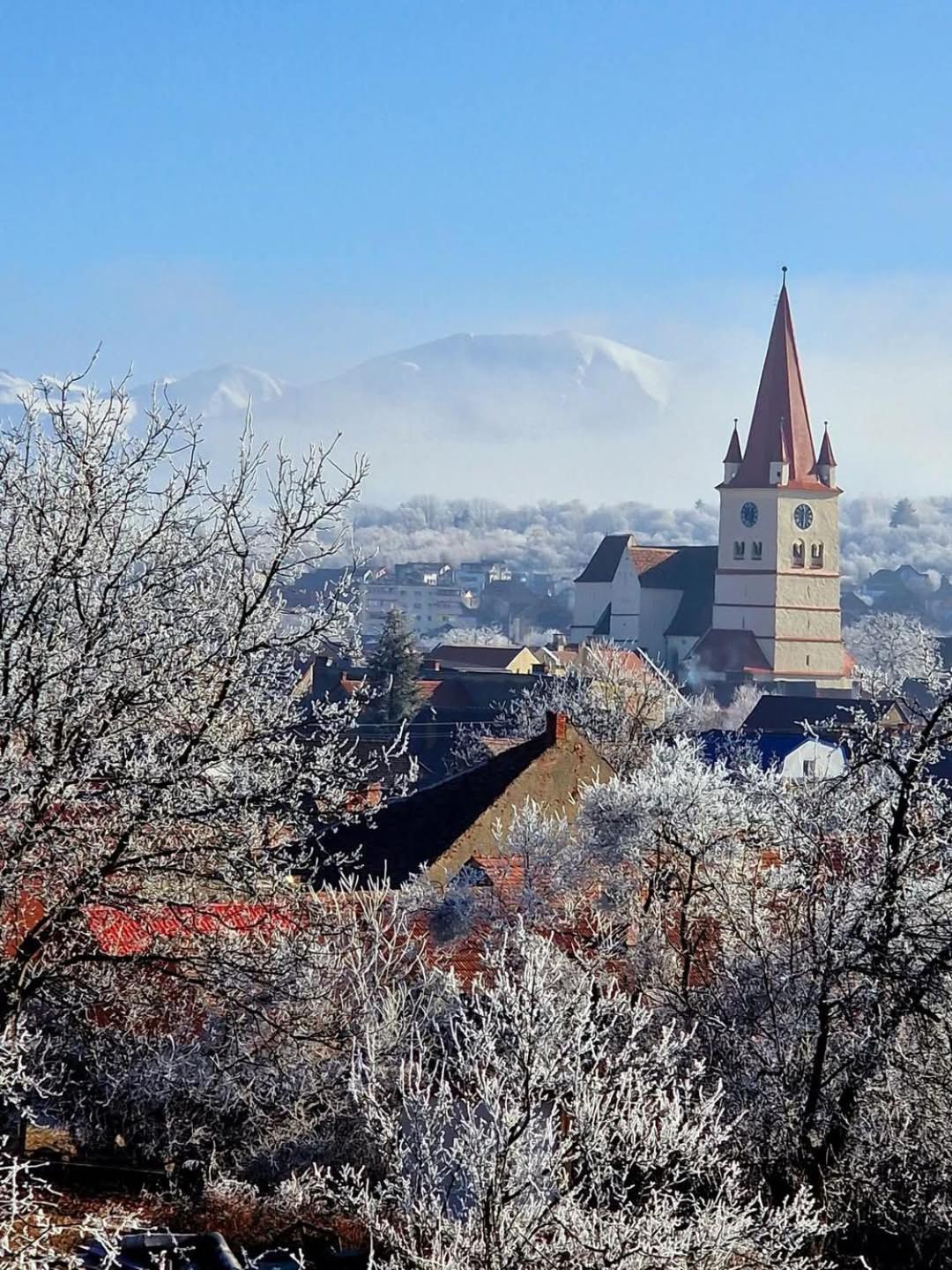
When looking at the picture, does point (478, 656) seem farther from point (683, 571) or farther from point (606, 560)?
point (606, 560)

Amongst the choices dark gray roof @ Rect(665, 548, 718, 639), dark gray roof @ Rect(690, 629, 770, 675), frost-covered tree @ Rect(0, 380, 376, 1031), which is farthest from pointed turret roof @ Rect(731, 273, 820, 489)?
frost-covered tree @ Rect(0, 380, 376, 1031)

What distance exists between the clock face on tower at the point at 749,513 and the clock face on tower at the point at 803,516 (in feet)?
7.22

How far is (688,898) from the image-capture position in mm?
15203

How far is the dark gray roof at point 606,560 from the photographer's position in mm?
112312

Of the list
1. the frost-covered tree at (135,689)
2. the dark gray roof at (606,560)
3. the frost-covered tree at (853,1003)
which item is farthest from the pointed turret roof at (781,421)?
the frost-covered tree at (135,689)

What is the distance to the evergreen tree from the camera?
55781 millimetres

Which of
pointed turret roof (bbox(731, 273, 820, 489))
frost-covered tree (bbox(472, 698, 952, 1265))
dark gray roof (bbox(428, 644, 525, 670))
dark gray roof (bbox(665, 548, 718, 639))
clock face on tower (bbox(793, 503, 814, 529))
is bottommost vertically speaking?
frost-covered tree (bbox(472, 698, 952, 1265))

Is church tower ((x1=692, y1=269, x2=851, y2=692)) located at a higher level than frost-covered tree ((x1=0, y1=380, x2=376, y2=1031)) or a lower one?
higher

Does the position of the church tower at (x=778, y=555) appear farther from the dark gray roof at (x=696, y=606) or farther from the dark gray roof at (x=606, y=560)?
the dark gray roof at (x=606, y=560)

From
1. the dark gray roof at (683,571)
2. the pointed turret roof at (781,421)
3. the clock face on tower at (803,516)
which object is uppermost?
the pointed turret roof at (781,421)

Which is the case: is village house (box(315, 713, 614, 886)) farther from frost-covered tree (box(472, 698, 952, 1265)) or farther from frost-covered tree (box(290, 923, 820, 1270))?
frost-covered tree (box(290, 923, 820, 1270))

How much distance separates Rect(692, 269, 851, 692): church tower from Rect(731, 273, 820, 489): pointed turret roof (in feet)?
0.16

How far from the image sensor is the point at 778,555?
9606cm

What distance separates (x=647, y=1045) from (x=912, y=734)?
2952mm
